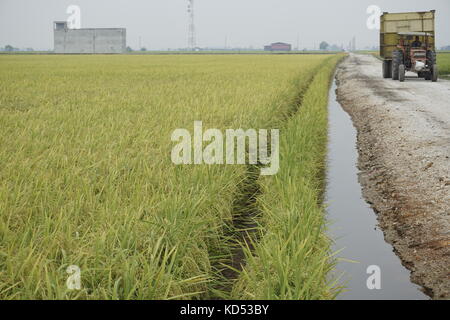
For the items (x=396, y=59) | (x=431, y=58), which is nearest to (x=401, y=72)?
(x=396, y=59)

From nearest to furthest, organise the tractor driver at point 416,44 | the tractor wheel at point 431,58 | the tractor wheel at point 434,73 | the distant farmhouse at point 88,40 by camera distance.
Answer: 1. the tractor wheel at point 431,58
2. the tractor wheel at point 434,73
3. the tractor driver at point 416,44
4. the distant farmhouse at point 88,40

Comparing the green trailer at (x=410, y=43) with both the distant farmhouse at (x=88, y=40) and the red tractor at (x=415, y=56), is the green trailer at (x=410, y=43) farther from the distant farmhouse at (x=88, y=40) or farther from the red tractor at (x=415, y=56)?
the distant farmhouse at (x=88, y=40)

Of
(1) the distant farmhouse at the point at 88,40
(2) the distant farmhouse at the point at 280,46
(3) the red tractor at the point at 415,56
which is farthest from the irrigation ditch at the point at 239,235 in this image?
(2) the distant farmhouse at the point at 280,46

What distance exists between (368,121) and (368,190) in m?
4.58

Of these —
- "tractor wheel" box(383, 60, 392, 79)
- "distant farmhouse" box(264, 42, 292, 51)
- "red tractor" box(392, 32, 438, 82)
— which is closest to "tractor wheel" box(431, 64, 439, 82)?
"red tractor" box(392, 32, 438, 82)

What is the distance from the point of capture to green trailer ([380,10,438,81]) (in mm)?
16859

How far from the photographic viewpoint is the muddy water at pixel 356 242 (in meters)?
3.15

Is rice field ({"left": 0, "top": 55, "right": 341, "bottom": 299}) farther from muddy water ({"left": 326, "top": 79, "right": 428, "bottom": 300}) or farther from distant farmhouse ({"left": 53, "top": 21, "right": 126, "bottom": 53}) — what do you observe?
distant farmhouse ({"left": 53, "top": 21, "right": 126, "bottom": 53})

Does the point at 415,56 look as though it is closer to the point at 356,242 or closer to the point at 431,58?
the point at 431,58

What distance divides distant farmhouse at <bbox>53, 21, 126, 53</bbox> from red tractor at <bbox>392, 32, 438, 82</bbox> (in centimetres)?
6856

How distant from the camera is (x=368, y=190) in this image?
18.1 feet

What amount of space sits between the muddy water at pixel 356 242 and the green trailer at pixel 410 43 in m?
11.2
